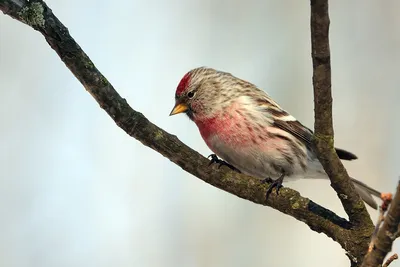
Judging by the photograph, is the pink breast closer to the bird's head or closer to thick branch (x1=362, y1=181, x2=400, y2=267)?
the bird's head

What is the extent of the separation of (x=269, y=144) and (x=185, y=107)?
58 cm

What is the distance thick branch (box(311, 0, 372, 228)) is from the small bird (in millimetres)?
846

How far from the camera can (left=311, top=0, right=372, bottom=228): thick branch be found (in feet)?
4.44

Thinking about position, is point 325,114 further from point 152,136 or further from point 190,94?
point 190,94

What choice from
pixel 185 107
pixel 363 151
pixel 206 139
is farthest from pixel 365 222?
pixel 363 151

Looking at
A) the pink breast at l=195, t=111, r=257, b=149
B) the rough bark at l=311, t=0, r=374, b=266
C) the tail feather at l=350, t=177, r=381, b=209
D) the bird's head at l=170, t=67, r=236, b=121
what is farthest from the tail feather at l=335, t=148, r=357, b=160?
the rough bark at l=311, t=0, r=374, b=266

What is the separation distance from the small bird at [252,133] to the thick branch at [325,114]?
846 millimetres

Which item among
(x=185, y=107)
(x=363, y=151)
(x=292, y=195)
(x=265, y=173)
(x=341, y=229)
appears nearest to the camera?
(x=341, y=229)

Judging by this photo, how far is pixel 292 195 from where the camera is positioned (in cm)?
183

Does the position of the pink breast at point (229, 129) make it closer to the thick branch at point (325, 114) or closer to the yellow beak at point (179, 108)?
the yellow beak at point (179, 108)

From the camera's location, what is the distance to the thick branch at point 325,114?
1.35 meters

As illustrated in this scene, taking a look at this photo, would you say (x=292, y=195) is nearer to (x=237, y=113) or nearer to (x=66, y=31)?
(x=66, y=31)

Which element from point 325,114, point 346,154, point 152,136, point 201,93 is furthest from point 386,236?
point 201,93

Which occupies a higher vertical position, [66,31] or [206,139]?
[206,139]
